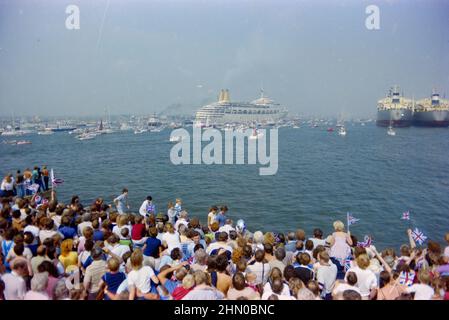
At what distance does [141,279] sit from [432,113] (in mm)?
96241

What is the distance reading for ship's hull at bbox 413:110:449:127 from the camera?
8140 cm

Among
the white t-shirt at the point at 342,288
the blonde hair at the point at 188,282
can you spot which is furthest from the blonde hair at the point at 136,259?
the white t-shirt at the point at 342,288

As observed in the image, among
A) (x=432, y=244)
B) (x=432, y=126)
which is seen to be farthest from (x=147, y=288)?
(x=432, y=126)

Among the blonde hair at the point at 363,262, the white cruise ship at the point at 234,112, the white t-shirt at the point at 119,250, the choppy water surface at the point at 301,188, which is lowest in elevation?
the choppy water surface at the point at 301,188

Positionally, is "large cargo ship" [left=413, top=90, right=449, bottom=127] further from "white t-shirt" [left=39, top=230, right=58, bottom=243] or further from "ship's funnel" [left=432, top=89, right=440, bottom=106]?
"white t-shirt" [left=39, top=230, right=58, bottom=243]

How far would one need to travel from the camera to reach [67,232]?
5.00 metres

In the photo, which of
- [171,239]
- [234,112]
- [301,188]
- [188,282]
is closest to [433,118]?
[234,112]

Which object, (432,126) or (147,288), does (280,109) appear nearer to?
(432,126)

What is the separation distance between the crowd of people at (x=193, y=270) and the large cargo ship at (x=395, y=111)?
3636 inches

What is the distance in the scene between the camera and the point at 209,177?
88.3 ft

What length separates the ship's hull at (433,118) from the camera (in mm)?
81400

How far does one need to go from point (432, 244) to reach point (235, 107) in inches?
5263

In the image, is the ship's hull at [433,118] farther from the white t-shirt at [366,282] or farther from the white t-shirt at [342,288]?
the white t-shirt at [342,288]

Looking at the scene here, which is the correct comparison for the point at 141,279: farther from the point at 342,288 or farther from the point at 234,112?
the point at 234,112
